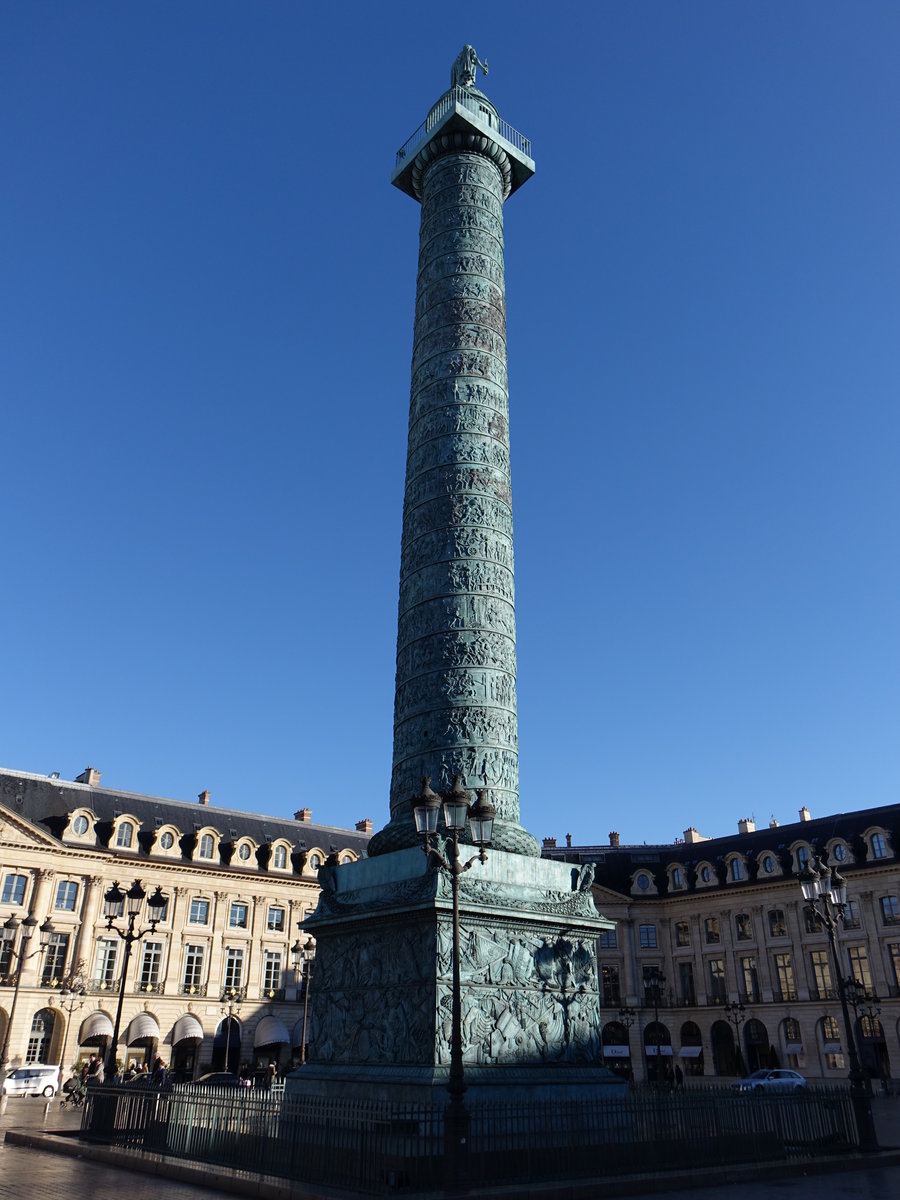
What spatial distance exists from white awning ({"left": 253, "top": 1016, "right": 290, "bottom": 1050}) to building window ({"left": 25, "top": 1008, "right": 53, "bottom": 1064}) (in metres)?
8.00

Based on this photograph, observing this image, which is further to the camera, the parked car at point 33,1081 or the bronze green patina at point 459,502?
the parked car at point 33,1081

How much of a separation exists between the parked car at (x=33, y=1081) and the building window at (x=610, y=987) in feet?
84.5

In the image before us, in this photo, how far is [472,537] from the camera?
15.1 m

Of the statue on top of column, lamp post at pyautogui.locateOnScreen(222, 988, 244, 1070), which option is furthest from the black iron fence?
lamp post at pyautogui.locateOnScreen(222, 988, 244, 1070)

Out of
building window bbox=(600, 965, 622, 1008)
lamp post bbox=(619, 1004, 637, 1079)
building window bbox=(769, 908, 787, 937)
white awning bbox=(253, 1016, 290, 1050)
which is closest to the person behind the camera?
white awning bbox=(253, 1016, 290, 1050)

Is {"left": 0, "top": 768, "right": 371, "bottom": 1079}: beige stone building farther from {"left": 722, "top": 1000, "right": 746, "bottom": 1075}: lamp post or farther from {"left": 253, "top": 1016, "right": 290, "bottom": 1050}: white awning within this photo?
{"left": 722, "top": 1000, "right": 746, "bottom": 1075}: lamp post

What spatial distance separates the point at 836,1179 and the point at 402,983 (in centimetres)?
511

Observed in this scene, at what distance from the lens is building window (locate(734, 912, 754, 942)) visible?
43750 mm

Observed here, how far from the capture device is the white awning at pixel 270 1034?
39562 millimetres

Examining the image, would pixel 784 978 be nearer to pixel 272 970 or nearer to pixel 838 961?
pixel 272 970

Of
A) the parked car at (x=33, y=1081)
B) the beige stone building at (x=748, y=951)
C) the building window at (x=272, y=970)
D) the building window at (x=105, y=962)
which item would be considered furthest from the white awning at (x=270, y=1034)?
the beige stone building at (x=748, y=951)

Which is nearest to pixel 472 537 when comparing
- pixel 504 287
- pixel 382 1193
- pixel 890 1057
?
pixel 504 287

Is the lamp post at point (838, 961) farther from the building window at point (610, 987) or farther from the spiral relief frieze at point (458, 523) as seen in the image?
the building window at point (610, 987)

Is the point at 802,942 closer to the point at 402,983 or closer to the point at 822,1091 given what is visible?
the point at 822,1091
